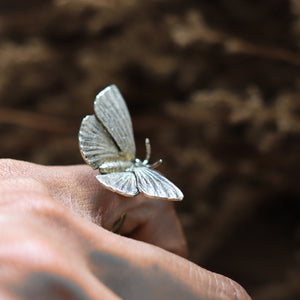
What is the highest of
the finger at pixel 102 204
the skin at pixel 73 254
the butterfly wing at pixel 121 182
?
the butterfly wing at pixel 121 182

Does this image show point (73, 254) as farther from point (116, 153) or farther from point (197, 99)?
point (197, 99)

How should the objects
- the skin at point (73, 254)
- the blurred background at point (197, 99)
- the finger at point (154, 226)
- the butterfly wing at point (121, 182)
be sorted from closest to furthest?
the skin at point (73, 254) → the butterfly wing at point (121, 182) → the finger at point (154, 226) → the blurred background at point (197, 99)

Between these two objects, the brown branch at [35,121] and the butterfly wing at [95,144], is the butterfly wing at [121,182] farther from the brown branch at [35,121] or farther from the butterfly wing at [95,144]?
the brown branch at [35,121]

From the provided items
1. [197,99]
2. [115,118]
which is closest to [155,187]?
[115,118]

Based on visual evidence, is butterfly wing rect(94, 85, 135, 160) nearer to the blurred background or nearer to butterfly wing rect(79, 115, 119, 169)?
butterfly wing rect(79, 115, 119, 169)

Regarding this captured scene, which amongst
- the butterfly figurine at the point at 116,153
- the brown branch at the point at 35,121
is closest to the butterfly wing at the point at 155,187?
the butterfly figurine at the point at 116,153

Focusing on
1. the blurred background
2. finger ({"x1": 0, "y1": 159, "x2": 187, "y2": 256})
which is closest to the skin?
finger ({"x1": 0, "y1": 159, "x2": 187, "y2": 256})
